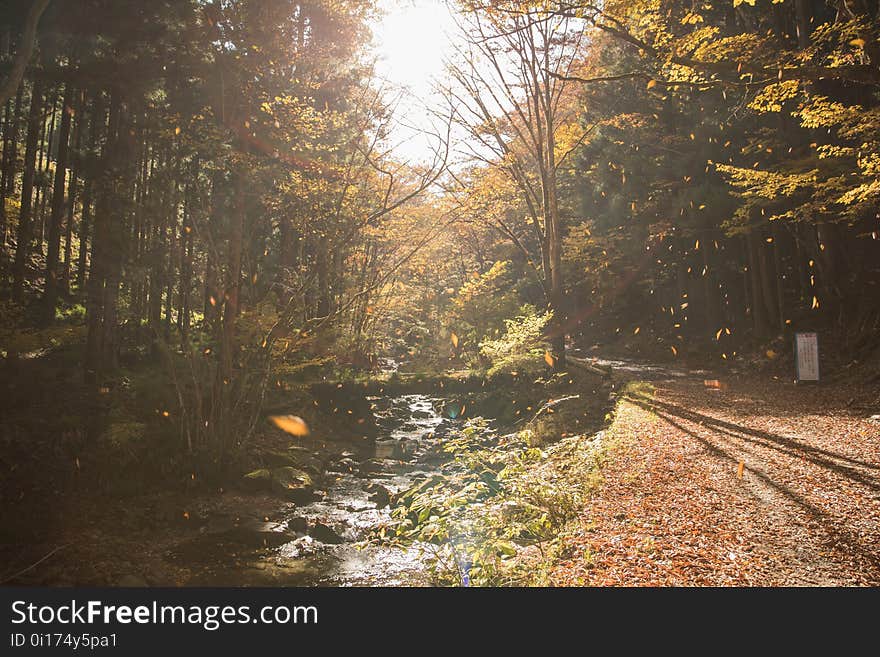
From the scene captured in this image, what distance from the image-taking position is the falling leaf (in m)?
12.9

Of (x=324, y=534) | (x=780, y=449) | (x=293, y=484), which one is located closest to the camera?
(x=780, y=449)

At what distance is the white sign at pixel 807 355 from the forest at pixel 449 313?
0.75 ft

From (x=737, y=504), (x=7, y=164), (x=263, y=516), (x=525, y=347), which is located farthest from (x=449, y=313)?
(x=737, y=504)

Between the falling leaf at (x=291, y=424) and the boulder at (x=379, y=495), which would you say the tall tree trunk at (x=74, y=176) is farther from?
the boulder at (x=379, y=495)

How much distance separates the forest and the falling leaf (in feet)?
0.37

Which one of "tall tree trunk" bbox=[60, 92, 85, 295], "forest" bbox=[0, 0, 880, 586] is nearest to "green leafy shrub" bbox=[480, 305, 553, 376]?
"forest" bbox=[0, 0, 880, 586]

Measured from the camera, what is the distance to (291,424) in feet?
43.2

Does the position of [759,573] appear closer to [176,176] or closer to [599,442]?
[599,442]

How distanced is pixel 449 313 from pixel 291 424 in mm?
11399

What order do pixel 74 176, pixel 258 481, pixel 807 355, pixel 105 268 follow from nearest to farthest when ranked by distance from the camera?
pixel 258 481 < pixel 807 355 < pixel 105 268 < pixel 74 176

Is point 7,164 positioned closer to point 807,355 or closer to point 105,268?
point 105,268

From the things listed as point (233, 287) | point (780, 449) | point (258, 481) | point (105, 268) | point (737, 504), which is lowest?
point (258, 481)

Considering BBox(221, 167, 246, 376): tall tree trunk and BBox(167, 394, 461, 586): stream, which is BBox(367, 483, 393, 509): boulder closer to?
BBox(167, 394, 461, 586): stream

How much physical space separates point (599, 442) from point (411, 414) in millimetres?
8832
